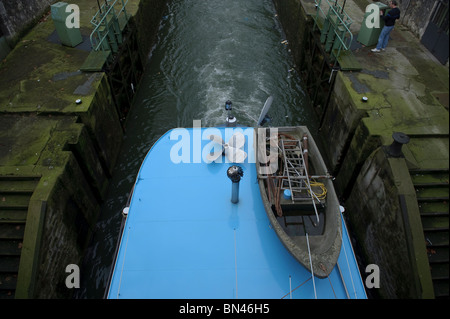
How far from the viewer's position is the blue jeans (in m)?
12.2

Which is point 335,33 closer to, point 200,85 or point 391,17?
point 391,17

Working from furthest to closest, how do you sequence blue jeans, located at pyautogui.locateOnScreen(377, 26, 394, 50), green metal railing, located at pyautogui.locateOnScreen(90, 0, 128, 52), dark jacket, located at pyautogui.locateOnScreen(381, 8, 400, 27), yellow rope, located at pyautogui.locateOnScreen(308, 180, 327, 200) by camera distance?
1. green metal railing, located at pyautogui.locateOnScreen(90, 0, 128, 52)
2. blue jeans, located at pyautogui.locateOnScreen(377, 26, 394, 50)
3. dark jacket, located at pyautogui.locateOnScreen(381, 8, 400, 27)
4. yellow rope, located at pyautogui.locateOnScreen(308, 180, 327, 200)

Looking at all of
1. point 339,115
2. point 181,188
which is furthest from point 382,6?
point 181,188

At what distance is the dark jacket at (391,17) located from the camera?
38.5 ft

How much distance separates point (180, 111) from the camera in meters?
14.7

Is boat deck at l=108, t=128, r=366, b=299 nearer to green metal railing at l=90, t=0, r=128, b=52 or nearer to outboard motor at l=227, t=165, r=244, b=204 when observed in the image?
outboard motor at l=227, t=165, r=244, b=204

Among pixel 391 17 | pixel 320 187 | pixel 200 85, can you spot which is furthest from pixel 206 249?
pixel 391 17

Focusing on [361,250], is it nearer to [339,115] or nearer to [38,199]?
[339,115]

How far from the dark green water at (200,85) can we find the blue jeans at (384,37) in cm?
404

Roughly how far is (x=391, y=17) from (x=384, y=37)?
907mm

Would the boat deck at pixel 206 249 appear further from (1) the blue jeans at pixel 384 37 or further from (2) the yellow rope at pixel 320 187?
(1) the blue jeans at pixel 384 37

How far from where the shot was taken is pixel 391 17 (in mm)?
11844

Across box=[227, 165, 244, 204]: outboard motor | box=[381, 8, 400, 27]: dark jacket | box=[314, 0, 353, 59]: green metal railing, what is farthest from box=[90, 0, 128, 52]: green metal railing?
box=[381, 8, 400, 27]: dark jacket
